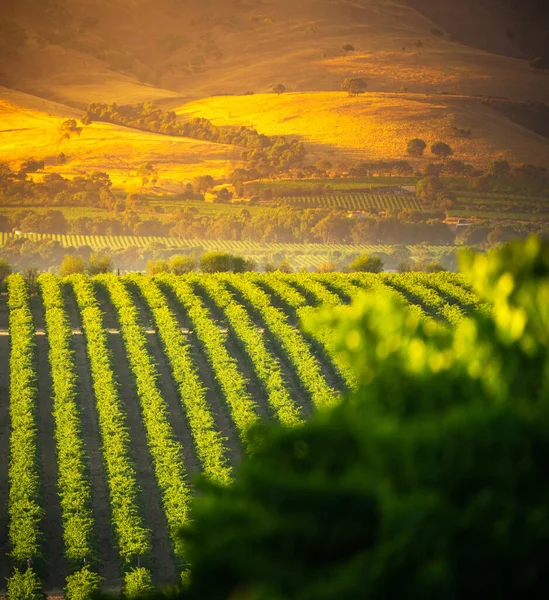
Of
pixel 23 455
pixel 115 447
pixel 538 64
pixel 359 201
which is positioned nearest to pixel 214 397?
pixel 115 447

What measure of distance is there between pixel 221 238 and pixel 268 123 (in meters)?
19.0

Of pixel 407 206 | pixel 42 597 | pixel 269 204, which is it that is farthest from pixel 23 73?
pixel 42 597

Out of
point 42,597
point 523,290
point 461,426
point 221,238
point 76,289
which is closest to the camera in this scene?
point 461,426

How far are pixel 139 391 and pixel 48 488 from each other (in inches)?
242

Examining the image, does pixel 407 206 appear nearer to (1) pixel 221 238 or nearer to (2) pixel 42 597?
(1) pixel 221 238

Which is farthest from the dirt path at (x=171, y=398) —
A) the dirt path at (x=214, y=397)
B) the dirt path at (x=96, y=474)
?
the dirt path at (x=96, y=474)

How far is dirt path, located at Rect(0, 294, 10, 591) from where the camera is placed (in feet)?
71.3

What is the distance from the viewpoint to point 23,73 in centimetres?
11919

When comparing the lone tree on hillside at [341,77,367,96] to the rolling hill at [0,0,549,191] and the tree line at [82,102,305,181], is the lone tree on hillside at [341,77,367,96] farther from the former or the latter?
the tree line at [82,102,305,181]

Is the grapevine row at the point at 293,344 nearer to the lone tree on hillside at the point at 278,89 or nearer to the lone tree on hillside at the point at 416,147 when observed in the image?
the lone tree on hillside at the point at 416,147

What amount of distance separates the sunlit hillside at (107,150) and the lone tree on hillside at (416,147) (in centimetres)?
2298

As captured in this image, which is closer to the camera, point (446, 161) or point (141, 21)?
point (446, 161)

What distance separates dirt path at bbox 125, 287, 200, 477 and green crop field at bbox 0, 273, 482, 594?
3.3 inches

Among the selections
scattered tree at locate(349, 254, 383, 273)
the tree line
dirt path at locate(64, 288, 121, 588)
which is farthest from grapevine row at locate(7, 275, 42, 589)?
the tree line
